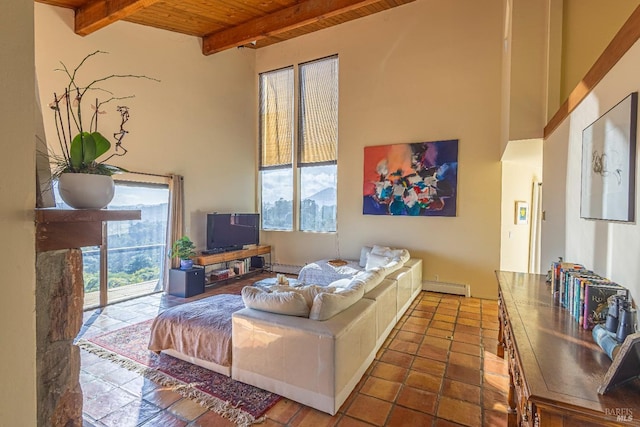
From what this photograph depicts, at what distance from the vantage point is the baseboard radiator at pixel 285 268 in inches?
269

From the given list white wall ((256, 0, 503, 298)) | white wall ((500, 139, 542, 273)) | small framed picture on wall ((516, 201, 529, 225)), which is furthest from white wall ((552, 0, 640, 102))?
small framed picture on wall ((516, 201, 529, 225))

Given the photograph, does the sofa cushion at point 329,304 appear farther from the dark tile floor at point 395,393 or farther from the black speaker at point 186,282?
the black speaker at point 186,282

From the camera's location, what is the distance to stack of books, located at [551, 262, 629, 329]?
163 centimetres

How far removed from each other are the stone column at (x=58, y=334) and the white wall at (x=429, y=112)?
515 cm

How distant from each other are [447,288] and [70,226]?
5.41m

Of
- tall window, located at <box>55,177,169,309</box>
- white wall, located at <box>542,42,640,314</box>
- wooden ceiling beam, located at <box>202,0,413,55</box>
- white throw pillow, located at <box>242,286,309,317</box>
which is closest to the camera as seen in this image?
white wall, located at <box>542,42,640,314</box>

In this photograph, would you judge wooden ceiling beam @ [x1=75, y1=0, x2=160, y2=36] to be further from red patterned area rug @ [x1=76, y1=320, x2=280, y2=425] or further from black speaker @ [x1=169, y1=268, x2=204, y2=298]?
red patterned area rug @ [x1=76, y1=320, x2=280, y2=425]

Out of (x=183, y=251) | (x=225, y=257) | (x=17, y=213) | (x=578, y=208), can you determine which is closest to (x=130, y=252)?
(x=183, y=251)

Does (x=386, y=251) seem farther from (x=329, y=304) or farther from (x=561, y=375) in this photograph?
(x=561, y=375)

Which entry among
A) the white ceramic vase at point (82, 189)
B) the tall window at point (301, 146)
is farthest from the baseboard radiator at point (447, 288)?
the white ceramic vase at point (82, 189)

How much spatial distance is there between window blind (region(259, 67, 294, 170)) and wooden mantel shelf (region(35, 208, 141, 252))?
19.3 ft

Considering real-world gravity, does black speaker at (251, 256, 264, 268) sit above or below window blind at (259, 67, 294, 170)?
below

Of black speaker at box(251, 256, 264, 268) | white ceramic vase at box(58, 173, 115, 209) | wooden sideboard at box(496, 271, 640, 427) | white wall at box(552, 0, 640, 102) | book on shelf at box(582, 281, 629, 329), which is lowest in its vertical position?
black speaker at box(251, 256, 264, 268)

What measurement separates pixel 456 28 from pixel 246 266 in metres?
5.94
